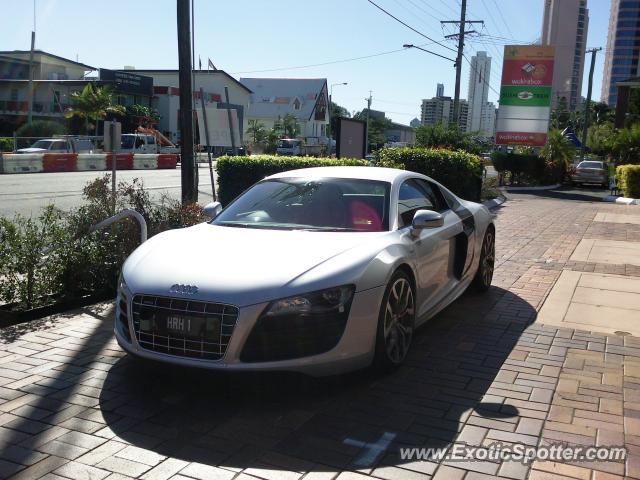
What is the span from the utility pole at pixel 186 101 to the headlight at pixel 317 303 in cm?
597

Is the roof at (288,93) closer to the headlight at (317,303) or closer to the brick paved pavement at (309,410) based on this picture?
the brick paved pavement at (309,410)

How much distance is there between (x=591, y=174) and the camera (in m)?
33.5

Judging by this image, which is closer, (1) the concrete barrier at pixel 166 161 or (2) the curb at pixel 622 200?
(2) the curb at pixel 622 200

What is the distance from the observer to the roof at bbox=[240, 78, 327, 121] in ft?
281

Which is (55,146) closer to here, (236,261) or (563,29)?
(236,261)

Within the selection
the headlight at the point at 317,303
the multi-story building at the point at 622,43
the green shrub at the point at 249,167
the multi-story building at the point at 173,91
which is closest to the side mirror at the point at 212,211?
the headlight at the point at 317,303

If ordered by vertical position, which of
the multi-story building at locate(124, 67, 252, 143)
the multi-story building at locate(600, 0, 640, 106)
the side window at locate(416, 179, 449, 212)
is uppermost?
the multi-story building at locate(600, 0, 640, 106)

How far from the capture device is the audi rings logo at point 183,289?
384 centimetres

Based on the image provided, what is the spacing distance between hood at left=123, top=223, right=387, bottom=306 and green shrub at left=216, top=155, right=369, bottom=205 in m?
7.61

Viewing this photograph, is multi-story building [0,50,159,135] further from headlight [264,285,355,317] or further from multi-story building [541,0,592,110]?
headlight [264,285,355,317]

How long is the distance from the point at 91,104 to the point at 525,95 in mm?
33255

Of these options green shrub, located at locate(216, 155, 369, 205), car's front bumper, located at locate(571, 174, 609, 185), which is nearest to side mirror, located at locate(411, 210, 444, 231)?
green shrub, located at locate(216, 155, 369, 205)

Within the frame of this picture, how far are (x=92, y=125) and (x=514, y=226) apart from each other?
45451mm

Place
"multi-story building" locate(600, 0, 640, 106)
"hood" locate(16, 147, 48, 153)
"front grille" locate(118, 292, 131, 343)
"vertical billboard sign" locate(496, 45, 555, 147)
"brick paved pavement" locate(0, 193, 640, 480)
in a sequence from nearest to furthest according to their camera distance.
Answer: "brick paved pavement" locate(0, 193, 640, 480) < "front grille" locate(118, 292, 131, 343) < "vertical billboard sign" locate(496, 45, 555, 147) < "hood" locate(16, 147, 48, 153) < "multi-story building" locate(600, 0, 640, 106)
